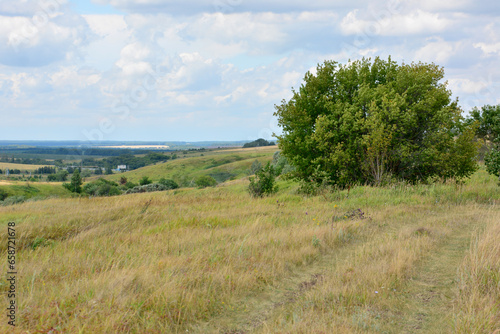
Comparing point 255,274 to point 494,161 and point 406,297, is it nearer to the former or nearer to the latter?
point 406,297

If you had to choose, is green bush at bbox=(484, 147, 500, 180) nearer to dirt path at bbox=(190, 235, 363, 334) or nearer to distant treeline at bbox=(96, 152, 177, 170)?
dirt path at bbox=(190, 235, 363, 334)

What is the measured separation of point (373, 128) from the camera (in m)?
18.3

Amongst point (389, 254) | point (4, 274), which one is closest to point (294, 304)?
point (389, 254)

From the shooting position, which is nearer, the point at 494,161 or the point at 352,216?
the point at 352,216

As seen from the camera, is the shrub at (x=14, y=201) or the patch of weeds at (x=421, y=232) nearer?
the patch of weeds at (x=421, y=232)

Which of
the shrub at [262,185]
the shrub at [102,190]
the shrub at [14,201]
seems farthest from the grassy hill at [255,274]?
the shrub at [102,190]

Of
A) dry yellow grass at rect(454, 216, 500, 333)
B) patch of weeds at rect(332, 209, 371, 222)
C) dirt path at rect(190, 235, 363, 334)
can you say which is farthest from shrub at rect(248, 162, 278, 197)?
dry yellow grass at rect(454, 216, 500, 333)

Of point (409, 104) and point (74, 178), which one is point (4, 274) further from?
point (74, 178)

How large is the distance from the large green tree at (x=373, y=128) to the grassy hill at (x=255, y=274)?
7622 millimetres

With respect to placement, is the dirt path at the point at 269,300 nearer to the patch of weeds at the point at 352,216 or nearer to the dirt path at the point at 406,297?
Answer: the dirt path at the point at 406,297

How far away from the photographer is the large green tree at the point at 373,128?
715 inches

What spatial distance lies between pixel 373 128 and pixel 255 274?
14.1m

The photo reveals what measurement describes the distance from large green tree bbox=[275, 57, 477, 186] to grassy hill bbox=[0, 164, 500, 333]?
762 centimetres

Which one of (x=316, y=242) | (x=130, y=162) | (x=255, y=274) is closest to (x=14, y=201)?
(x=316, y=242)
